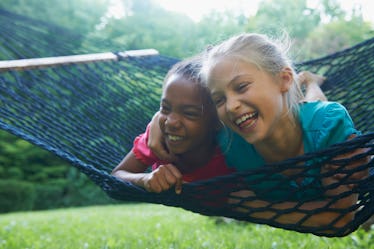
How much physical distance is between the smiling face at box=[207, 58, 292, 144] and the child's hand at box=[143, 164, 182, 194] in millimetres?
218

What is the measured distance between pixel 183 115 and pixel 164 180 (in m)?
0.24

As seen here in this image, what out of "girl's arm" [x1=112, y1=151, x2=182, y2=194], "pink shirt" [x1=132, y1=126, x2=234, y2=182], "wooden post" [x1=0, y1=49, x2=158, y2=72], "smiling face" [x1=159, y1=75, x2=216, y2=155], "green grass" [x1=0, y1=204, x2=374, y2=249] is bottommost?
"green grass" [x1=0, y1=204, x2=374, y2=249]

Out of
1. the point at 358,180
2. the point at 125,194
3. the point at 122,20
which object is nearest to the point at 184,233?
→ the point at 125,194

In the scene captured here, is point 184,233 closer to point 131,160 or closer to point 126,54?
point 126,54

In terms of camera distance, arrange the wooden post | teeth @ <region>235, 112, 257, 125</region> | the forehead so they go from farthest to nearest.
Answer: the wooden post < the forehead < teeth @ <region>235, 112, 257, 125</region>

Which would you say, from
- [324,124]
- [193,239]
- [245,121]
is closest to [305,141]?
[324,124]

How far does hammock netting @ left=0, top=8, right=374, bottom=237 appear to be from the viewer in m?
1.21

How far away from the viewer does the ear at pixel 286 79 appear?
A: 143 centimetres

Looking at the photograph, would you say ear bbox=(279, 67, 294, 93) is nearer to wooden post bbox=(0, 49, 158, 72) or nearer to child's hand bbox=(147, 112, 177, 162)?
child's hand bbox=(147, 112, 177, 162)

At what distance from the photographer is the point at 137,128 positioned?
2201 millimetres


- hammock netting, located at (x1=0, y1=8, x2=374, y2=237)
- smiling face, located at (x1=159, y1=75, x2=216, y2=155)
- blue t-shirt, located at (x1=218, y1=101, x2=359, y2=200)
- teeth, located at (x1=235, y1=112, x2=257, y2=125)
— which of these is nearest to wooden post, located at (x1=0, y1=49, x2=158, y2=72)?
hammock netting, located at (x1=0, y1=8, x2=374, y2=237)

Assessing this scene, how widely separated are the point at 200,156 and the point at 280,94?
35 cm

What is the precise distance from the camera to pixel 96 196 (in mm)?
10258

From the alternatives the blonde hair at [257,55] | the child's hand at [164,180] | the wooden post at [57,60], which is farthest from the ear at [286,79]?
the wooden post at [57,60]
